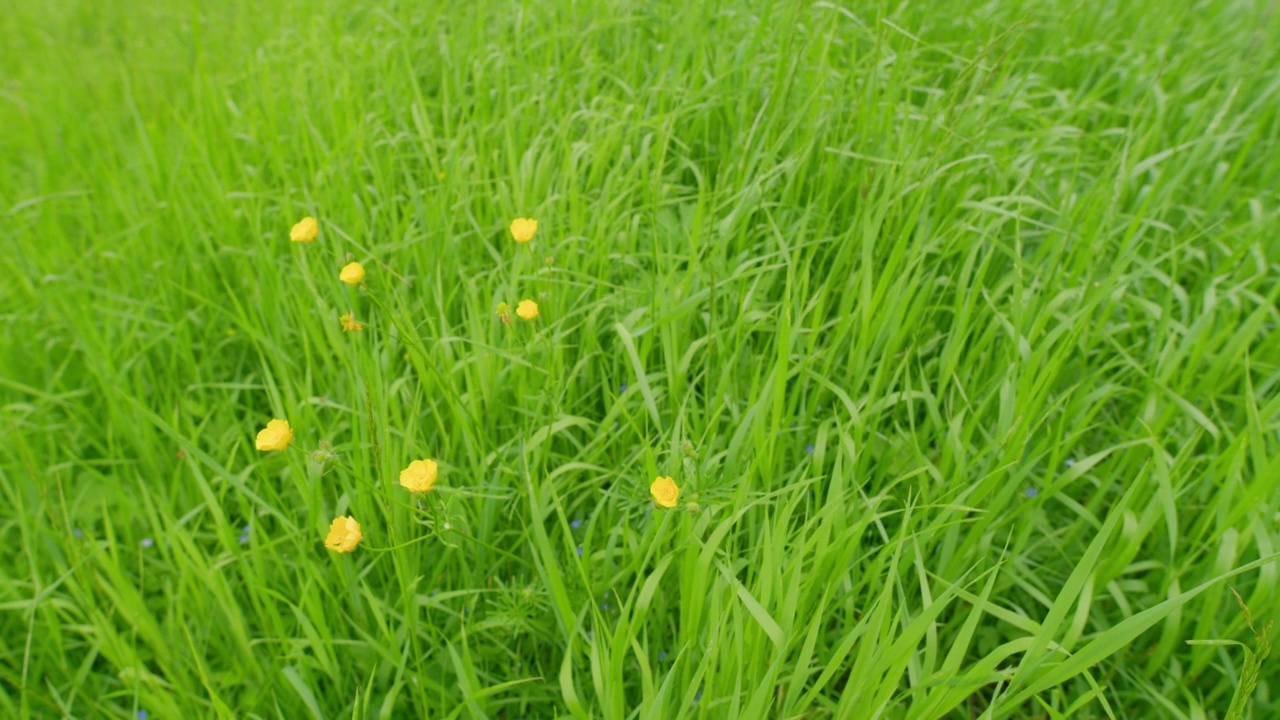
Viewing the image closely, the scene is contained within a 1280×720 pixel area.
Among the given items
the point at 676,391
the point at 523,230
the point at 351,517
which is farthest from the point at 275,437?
the point at 676,391

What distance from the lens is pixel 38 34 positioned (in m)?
3.92

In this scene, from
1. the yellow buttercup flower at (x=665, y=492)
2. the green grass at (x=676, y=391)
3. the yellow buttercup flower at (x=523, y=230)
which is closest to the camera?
the yellow buttercup flower at (x=665, y=492)

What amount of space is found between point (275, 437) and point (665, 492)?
1.81ft

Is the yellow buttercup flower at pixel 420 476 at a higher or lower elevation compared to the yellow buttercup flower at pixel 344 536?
higher

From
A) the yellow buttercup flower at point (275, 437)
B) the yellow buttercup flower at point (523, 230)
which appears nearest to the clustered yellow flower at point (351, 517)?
the yellow buttercup flower at point (275, 437)

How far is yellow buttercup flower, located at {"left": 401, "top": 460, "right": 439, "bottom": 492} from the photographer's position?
1.03 metres

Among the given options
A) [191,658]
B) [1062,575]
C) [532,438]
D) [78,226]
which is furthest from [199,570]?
[78,226]

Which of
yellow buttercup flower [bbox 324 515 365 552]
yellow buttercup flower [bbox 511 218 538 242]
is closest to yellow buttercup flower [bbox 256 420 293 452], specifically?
yellow buttercup flower [bbox 324 515 365 552]

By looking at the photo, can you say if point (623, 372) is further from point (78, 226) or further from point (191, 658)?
point (78, 226)

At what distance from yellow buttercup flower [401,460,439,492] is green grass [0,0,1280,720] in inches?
1.7

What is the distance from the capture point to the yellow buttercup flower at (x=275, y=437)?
1114 millimetres

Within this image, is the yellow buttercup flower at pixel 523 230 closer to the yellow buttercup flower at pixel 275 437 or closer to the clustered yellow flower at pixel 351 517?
the clustered yellow flower at pixel 351 517

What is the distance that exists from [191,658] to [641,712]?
2.83 feet

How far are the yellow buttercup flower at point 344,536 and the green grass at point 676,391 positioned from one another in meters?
0.06
